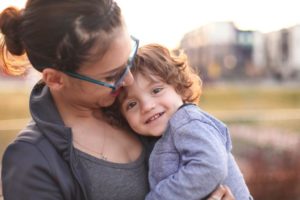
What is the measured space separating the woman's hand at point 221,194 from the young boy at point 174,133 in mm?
20

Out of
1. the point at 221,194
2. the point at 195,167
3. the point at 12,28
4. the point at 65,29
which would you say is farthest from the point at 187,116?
the point at 12,28

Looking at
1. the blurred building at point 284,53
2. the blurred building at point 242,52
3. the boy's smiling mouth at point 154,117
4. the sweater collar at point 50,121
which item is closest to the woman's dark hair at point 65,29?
the sweater collar at point 50,121

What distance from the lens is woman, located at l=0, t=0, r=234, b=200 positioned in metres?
1.85

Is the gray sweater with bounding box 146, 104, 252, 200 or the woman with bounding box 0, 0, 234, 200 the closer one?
the woman with bounding box 0, 0, 234, 200

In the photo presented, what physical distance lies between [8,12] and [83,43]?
1.04 feet

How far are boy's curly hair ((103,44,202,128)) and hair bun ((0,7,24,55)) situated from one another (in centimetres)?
42

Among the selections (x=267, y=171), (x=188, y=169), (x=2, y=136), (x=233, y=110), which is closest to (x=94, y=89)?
(x=188, y=169)

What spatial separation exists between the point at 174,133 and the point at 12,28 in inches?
26.6

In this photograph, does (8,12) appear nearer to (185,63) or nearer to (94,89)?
(94,89)

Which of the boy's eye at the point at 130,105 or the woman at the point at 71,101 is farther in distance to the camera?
the boy's eye at the point at 130,105

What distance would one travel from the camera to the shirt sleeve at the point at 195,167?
80.0 inches

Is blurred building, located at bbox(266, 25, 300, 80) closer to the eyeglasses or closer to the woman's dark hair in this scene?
the eyeglasses

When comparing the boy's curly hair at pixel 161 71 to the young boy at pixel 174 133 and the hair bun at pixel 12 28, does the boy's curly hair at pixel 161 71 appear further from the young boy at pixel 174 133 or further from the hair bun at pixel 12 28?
the hair bun at pixel 12 28

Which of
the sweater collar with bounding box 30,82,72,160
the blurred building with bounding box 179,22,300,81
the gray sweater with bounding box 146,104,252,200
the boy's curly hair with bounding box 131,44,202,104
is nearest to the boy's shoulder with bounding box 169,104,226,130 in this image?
the gray sweater with bounding box 146,104,252,200
